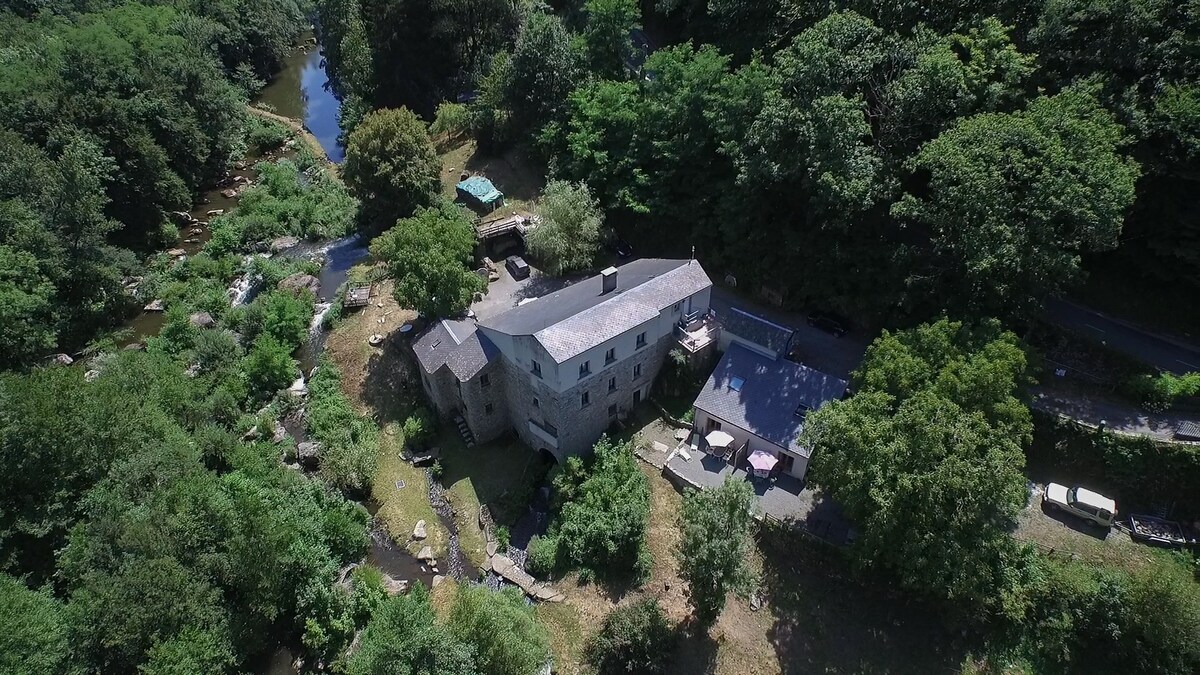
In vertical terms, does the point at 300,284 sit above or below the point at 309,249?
below

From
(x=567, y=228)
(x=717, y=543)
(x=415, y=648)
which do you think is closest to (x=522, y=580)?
(x=415, y=648)

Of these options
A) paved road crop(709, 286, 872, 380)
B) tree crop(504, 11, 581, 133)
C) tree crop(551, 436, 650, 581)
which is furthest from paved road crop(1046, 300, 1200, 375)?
tree crop(504, 11, 581, 133)

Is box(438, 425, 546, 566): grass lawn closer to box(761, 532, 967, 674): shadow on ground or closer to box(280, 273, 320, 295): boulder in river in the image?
box(761, 532, 967, 674): shadow on ground

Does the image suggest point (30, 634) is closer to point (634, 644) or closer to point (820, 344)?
point (634, 644)

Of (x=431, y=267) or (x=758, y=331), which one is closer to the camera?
(x=758, y=331)

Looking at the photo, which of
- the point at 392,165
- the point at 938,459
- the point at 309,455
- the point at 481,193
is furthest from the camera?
the point at 481,193
